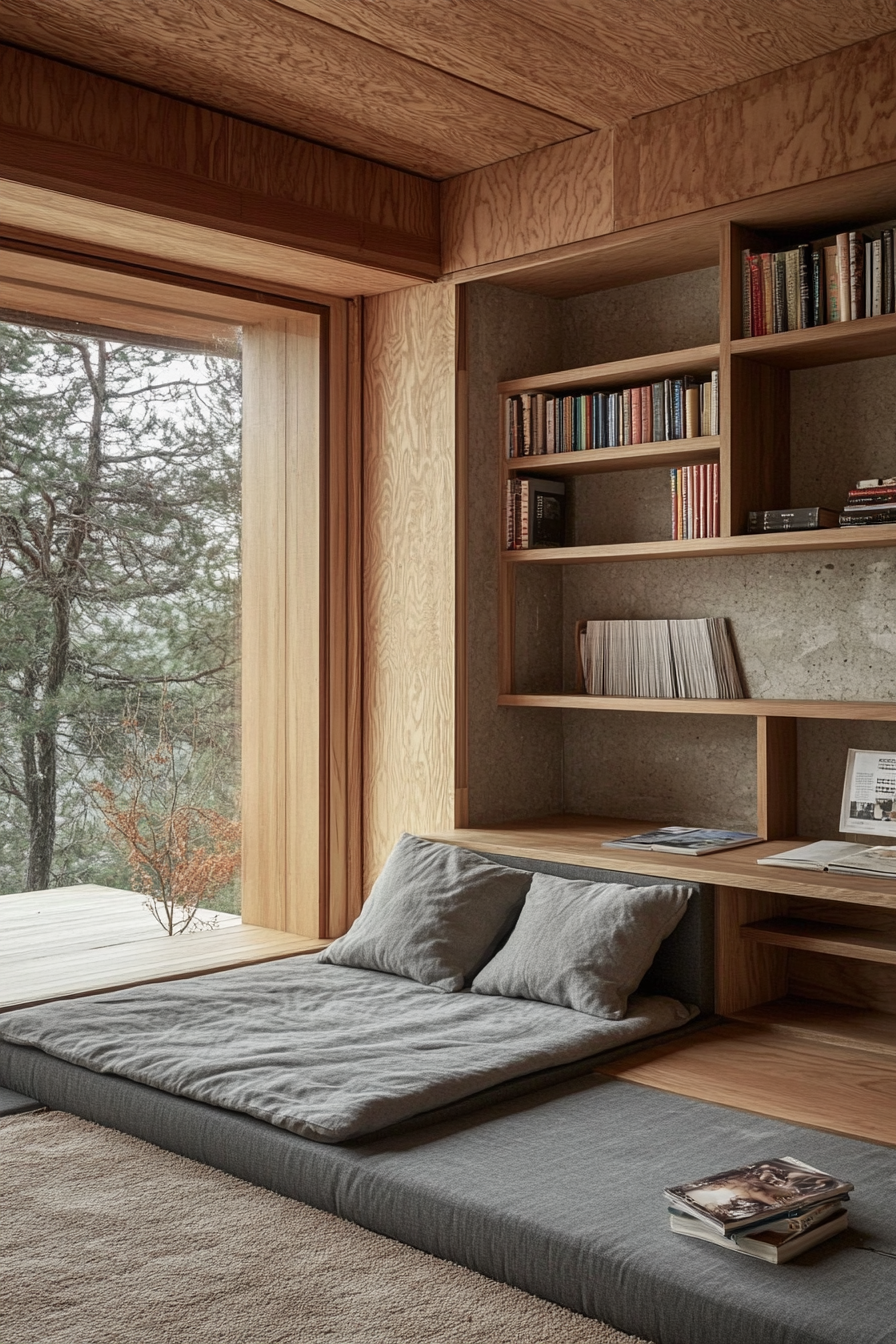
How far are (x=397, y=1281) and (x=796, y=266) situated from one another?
2.50 m

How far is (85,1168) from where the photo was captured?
2518mm

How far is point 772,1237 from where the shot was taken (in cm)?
199

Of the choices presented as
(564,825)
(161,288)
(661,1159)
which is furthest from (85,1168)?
(161,288)

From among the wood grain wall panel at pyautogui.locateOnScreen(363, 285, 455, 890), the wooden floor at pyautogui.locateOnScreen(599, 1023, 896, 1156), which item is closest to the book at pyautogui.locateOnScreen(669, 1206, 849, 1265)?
the wooden floor at pyautogui.locateOnScreen(599, 1023, 896, 1156)

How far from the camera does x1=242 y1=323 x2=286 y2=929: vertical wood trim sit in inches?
165

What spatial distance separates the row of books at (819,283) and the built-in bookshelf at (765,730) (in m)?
0.04

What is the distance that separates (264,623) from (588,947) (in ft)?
5.34

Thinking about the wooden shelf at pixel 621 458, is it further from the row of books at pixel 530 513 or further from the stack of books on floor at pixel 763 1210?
the stack of books on floor at pixel 763 1210

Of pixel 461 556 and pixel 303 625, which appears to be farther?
pixel 303 625

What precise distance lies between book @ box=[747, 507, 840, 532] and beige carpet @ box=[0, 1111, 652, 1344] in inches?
77.4

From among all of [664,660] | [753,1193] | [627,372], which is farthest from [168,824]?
[753,1193]

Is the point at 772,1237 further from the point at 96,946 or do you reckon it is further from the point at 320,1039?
the point at 96,946

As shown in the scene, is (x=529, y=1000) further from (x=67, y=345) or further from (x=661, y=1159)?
(x=67, y=345)

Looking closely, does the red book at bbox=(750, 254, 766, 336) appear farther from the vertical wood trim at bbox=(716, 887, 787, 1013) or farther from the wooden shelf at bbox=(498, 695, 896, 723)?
the vertical wood trim at bbox=(716, 887, 787, 1013)
